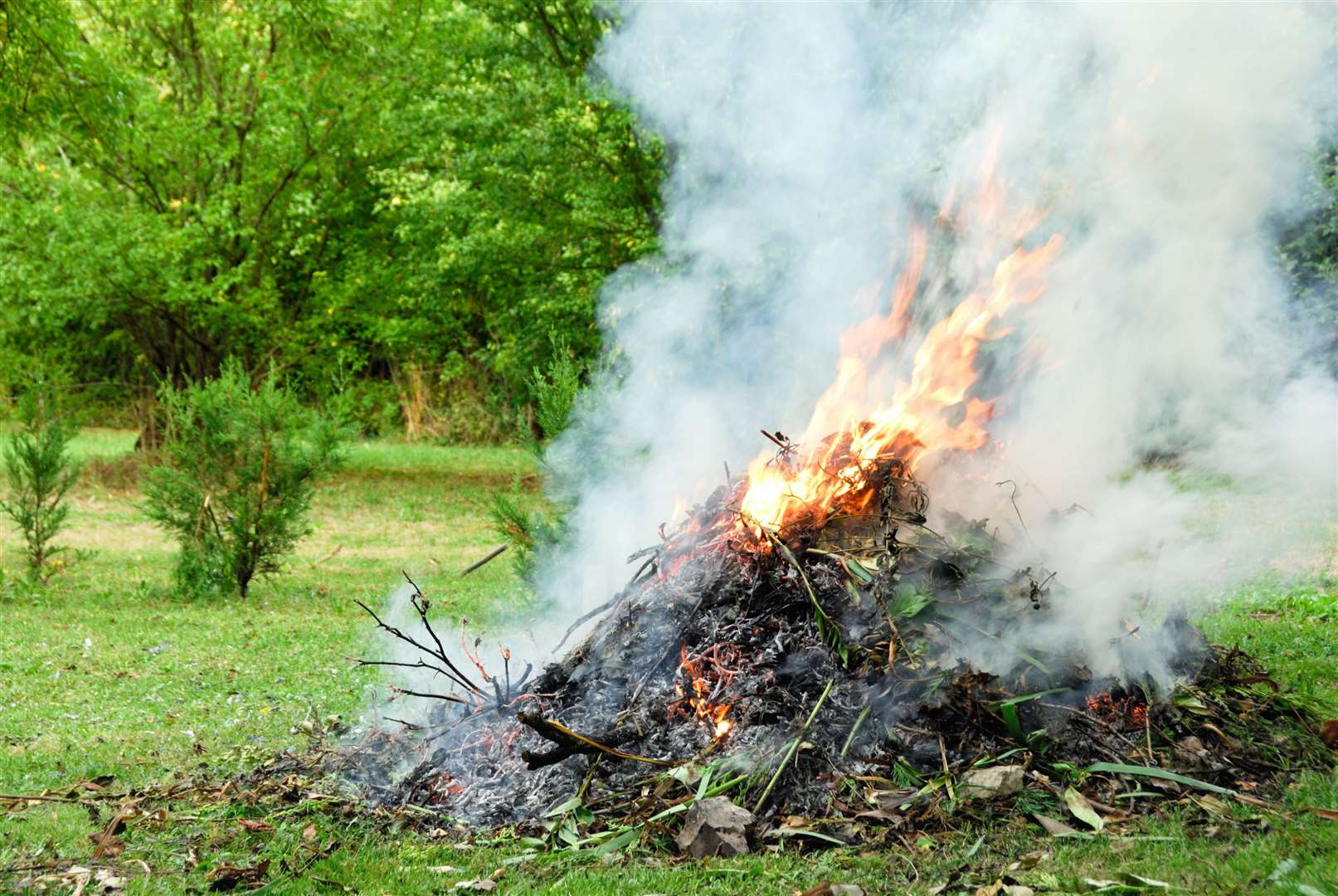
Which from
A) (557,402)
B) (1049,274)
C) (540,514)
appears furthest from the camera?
(540,514)

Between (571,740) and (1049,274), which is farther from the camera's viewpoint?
(1049,274)

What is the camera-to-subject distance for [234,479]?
10.1 m

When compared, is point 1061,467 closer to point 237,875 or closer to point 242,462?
point 237,875

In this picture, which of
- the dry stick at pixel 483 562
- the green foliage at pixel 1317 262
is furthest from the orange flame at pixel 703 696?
the green foliage at pixel 1317 262

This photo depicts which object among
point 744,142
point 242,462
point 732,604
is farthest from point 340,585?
point 732,604

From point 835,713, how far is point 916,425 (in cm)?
169

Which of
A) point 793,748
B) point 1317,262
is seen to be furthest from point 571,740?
point 1317,262

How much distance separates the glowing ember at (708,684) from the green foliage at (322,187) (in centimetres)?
1011

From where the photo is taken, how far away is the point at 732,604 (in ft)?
16.9

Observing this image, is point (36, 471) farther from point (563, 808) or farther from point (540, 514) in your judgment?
point (563, 808)

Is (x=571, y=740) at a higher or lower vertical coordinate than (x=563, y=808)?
higher

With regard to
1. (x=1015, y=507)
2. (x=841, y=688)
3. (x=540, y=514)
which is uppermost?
(x=540, y=514)

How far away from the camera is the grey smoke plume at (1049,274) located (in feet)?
20.4

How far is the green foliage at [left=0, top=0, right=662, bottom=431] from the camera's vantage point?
50.4ft
